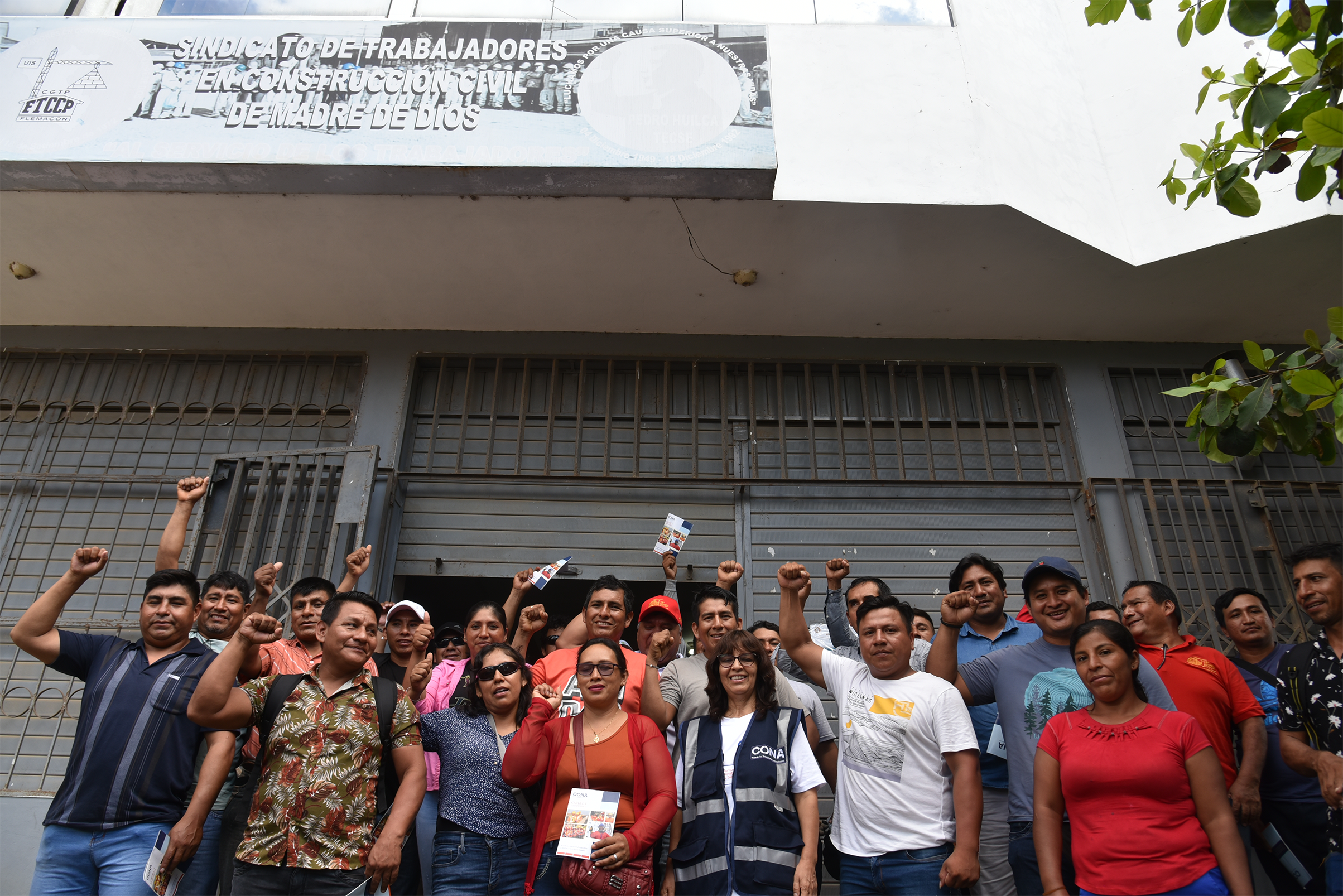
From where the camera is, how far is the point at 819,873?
10.8ft

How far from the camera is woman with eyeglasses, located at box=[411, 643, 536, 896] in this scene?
3039 mm

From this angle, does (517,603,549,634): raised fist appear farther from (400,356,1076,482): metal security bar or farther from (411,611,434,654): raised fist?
(400,356,1076,482): metal security bar

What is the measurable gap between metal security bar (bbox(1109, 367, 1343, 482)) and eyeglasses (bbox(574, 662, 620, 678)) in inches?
201

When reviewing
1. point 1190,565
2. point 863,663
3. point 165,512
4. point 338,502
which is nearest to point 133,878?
point 863,663

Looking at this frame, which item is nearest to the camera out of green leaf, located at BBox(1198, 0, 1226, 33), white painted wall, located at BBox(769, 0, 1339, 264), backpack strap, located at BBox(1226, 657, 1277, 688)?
green leaf, located at BBox(1198, 0, 1226, 33)

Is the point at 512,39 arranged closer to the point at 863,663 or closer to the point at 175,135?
the point at 175,135

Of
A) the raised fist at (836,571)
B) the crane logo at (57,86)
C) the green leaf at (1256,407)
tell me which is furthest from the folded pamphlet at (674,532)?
the crane logo at (57,86)

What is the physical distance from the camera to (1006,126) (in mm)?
5496

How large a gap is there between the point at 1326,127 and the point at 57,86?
6719mm

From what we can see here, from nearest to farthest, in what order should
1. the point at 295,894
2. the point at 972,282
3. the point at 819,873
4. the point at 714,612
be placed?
the point at 295,894 → the point at 819,873 → the point at 714,612 → the point at 972,282

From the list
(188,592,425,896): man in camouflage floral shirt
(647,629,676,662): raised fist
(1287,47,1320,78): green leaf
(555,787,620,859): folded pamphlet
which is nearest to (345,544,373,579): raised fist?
(188,592,425,896): man in camouflage floral shirt

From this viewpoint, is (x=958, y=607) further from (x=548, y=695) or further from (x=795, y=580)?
(x=548, y=695)

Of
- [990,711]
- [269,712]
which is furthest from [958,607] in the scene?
[269,712]

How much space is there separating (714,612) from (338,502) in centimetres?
327
